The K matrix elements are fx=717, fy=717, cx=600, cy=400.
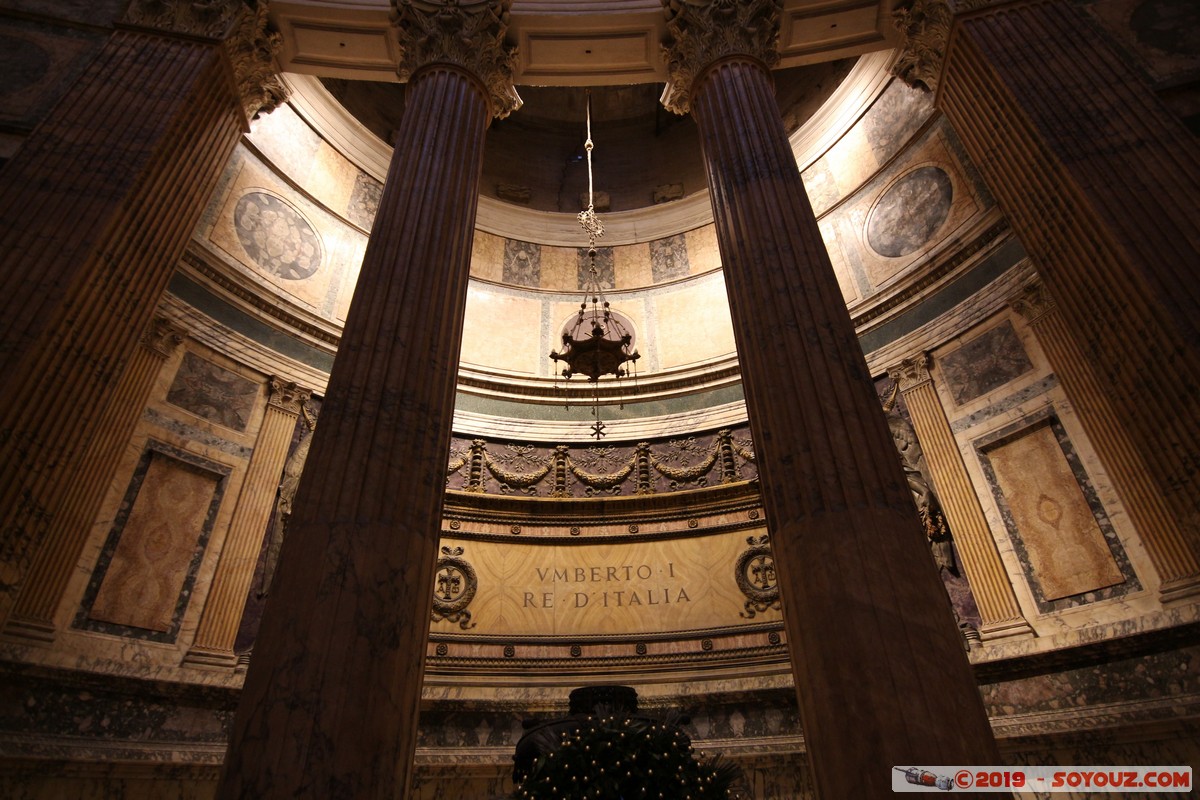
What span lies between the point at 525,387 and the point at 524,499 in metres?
2.27

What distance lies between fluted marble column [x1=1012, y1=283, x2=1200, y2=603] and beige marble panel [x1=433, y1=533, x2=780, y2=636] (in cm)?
446

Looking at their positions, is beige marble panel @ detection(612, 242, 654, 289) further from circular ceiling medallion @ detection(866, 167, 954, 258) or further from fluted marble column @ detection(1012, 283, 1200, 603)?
fluted marble column @ detection(1012, 283, 1200, 603)

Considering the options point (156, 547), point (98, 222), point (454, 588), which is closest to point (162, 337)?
point (156, 547)

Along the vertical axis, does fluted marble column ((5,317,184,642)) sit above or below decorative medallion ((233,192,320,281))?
below

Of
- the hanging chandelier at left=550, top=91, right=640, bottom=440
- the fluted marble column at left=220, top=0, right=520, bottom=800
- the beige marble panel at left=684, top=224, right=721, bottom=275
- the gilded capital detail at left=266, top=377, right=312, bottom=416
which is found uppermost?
the beige marble panel at left=684, top=224, right=721, bottom=275

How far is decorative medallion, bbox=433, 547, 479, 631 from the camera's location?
10102 millimetres

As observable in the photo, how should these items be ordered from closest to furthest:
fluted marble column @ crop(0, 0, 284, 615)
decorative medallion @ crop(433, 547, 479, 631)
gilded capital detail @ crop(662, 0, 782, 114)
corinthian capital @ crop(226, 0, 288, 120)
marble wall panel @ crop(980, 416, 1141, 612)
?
fluted marble column @ crop(0, 0, 284, 615)
marble wall panel @ crop(980, 416, 1141, 612)
gilded capital detail @ crop(662, 0, 782, 114)
corinthian capital @ crop(226, 0, 288, 120)
decorative medallion @ crop(433, 547, 479, 631)

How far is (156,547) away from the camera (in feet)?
26.8

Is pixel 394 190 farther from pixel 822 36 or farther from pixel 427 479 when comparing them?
pixel 822 36

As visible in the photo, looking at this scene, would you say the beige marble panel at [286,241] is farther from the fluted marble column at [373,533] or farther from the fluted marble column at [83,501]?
the fluted marble column at [373,533]

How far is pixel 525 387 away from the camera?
12.6 metres

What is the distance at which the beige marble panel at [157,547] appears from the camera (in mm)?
7731

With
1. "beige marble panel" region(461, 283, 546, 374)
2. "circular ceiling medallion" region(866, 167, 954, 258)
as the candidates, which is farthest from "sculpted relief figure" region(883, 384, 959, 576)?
"beige marble panel" region(461, 283, 546, 374)

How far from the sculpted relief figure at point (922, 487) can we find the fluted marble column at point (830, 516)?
151 inches
